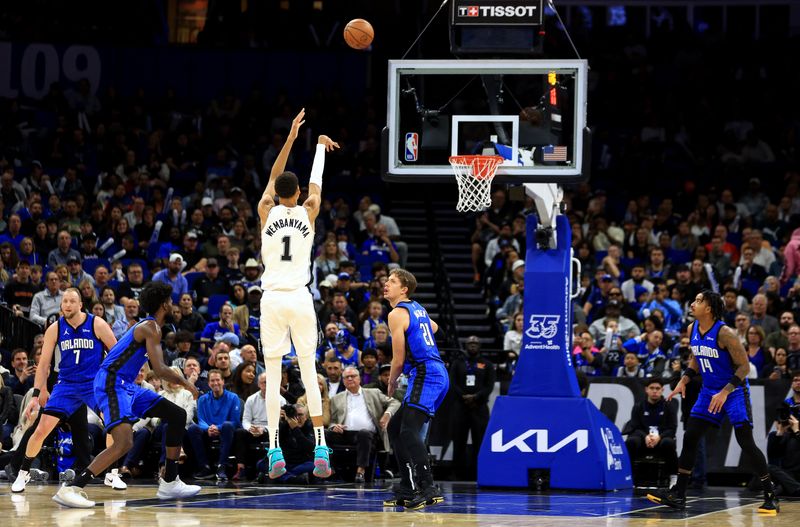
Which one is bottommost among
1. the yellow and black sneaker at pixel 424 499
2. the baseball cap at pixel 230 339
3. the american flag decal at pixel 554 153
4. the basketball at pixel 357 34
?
the yellow and black sneaker at pixel 424 499

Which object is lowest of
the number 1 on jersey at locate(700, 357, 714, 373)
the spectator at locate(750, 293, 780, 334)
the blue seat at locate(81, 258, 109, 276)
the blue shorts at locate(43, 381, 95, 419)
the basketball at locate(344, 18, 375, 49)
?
the blue shorts at locate(43, 381, 95, 419)

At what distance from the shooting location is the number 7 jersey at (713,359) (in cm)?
1265

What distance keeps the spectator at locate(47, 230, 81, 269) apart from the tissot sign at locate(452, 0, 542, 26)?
930cm

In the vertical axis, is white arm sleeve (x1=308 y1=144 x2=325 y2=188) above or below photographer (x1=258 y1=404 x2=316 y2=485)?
above

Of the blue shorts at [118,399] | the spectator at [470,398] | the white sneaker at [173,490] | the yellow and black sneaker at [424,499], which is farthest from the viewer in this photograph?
the spectator at [470,398]

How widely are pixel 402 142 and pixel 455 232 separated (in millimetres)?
11581

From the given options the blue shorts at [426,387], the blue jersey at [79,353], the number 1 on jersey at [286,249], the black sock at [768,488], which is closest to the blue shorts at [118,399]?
the blue jersey at [79,353]

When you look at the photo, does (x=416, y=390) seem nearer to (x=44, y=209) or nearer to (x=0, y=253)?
(x=0, y=253)

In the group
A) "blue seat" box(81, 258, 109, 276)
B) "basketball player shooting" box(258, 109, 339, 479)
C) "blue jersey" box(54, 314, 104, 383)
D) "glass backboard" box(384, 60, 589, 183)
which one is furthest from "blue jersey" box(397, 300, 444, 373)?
"blue seat" box(81, 258, 109, 276)

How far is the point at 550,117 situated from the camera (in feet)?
46.8

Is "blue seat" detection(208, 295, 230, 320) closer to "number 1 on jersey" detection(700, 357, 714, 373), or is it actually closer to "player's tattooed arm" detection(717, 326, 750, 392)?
"number 1 on jersey" detection(700, 357, 714, 373)

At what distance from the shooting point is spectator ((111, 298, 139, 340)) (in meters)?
18.6

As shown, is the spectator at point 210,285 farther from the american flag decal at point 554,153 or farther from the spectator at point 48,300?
the american flag decal at point 554,153

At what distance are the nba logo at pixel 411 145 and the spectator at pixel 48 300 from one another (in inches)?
300
